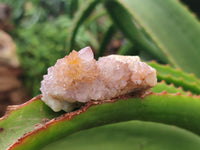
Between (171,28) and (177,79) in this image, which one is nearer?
(177,79)

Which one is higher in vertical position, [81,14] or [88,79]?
[81,14]

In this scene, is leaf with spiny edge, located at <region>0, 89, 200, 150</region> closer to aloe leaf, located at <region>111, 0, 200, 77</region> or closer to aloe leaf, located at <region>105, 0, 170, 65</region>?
aloe leaf, located at <region>111, 0, 200, 77</region>

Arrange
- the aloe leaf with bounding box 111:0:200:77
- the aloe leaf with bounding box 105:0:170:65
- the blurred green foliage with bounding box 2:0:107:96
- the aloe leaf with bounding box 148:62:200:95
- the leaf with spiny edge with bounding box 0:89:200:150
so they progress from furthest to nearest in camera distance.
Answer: the blurred green foliage with bounding box 2:0:107:96, the aloe leaf with bounding box 105:0:170:65, the aloe leaf with bounding box 111:0:200:77, the aloe leaf with bounding box 148:62:200:95, the leaf with spiny edge with bounding box 0:89:200:150

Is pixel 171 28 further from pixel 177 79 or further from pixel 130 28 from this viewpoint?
pixel 177 79

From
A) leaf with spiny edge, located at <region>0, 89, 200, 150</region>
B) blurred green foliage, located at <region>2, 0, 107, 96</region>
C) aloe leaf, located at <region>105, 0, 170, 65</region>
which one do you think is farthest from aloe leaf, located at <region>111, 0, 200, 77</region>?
blurred green foliage, located at <region>2, 0, 107, 96</region>

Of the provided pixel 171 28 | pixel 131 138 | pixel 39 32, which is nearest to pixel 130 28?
pixel 171 28

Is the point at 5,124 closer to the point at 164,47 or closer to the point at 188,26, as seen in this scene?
the point at 164,47
